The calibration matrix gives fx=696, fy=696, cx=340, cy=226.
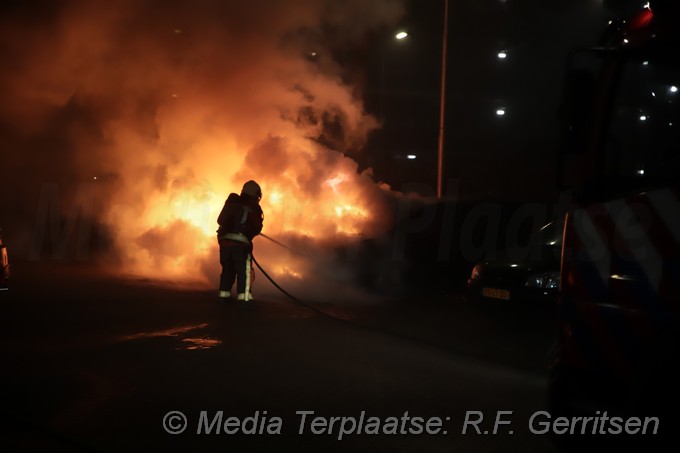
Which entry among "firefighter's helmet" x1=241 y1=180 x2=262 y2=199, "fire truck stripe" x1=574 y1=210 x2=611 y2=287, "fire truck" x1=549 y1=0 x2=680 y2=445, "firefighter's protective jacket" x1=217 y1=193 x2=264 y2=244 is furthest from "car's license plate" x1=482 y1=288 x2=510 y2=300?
"fire truck stripe" x1=574 y1=210 x2=611 y2=287

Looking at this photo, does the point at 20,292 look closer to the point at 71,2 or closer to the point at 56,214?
the point at 71,2

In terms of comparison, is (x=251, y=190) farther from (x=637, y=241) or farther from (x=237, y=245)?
(x=637, y=241)

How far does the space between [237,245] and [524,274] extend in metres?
4.21

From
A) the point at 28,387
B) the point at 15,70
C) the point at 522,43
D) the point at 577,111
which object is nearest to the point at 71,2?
the point at 15,70

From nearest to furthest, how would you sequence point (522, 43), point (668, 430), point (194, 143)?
point (668, 430) < point (194, 143) < point (522, 43)

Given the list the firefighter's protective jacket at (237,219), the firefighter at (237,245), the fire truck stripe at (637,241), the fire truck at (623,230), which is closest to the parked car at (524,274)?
the firefighter at (237,245)

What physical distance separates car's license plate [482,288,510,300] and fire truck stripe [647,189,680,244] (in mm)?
5243

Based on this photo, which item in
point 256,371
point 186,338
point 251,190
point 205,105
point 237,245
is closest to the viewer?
point 256,371

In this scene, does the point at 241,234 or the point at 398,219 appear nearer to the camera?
the point at 241,234

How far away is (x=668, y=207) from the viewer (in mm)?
3535

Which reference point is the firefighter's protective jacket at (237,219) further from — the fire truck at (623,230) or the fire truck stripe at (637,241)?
the fire truck stripe at (637,241)

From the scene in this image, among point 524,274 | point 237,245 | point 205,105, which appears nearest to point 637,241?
point 524,274

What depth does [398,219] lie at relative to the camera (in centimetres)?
1296

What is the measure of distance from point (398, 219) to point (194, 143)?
14.3ft
